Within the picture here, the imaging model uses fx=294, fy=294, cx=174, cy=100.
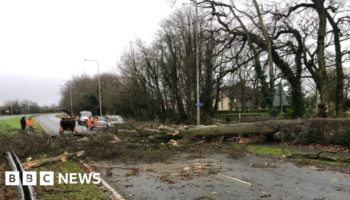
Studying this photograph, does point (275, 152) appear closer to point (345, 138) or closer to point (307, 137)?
point (307, 137)

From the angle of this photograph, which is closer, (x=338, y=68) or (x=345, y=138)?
(x=345, y=138)

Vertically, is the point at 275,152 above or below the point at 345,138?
below

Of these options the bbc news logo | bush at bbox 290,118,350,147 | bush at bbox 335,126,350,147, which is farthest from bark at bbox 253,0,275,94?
the bbc news logo

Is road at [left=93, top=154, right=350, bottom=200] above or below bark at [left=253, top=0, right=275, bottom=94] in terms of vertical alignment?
below

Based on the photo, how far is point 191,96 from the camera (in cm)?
2825

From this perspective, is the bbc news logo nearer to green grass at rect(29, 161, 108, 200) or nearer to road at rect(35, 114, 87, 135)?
green grass at rect(29, 161, 108, 200)

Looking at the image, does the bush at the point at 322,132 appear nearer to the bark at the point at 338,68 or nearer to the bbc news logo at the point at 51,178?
the bark at the point at 338,68

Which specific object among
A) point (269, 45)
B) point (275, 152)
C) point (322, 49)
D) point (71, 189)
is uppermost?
point (269, 45)

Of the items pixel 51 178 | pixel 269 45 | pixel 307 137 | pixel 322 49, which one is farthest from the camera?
pixel 269 45

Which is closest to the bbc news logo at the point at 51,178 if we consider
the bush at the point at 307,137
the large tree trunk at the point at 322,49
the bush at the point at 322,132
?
the bush at the point at 307,137

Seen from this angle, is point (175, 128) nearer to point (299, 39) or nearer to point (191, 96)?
point (299, 39)

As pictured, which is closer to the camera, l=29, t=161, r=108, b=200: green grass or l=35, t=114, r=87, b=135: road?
l=29, t=161, r=108, b=200: green grass

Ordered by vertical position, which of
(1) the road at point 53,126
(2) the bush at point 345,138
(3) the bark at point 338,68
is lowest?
(1) the road at point 53,126

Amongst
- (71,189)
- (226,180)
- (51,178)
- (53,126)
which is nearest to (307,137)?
(226,180)
